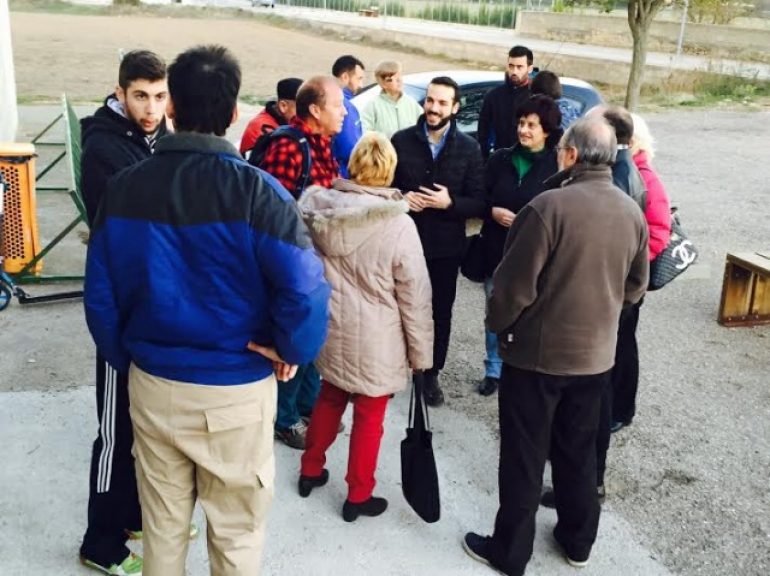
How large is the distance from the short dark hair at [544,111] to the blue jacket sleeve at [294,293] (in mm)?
1964

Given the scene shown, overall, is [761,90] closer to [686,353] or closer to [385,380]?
[686,353]

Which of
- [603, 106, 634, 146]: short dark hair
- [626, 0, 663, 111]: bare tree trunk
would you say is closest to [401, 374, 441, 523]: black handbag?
[603, 106, 634, 146]: short dark hair

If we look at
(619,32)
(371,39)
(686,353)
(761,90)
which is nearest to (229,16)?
(371,39)

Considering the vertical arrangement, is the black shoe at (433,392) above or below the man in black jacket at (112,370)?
below

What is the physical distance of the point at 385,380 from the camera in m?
3.54

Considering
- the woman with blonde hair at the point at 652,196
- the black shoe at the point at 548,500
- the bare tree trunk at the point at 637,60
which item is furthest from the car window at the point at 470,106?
the bare tree trunk at the point at 637,60

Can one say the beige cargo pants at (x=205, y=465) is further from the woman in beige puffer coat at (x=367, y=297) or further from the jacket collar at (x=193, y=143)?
the woman in beige puffer coat at (x=367, y=297)

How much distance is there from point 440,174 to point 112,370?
2208 millimetres

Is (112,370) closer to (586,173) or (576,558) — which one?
(586,173)

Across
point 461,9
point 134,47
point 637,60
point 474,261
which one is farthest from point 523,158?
point 461,9

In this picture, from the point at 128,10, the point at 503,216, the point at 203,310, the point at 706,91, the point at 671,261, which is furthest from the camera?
the point at 128,10

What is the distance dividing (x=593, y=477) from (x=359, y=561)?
1003 millimetres

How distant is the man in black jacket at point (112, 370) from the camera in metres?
3.05

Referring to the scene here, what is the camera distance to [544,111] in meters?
4.07
